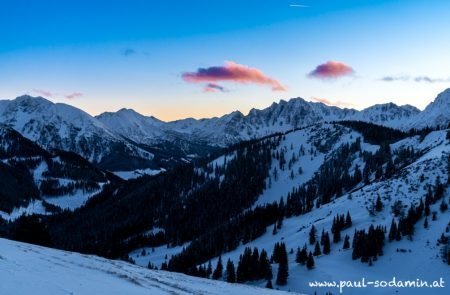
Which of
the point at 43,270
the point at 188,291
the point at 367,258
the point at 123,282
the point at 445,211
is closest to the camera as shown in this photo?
the point at 43,270

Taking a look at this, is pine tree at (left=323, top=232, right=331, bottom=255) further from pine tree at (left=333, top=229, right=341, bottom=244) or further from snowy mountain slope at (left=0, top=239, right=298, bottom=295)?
snowy mountain slope at (left=0, top=239, right=298, bottom=295)

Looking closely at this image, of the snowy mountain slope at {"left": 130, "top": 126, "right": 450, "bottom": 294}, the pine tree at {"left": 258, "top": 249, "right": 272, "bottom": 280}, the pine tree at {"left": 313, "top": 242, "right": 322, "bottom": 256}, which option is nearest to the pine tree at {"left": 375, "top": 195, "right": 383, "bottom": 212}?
the snowy mountain slope at {"left": 130, "top": 126, "right": 450, "bottom": 294}

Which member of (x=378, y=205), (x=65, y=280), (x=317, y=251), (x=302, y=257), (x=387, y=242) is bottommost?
(x=302, y=257)

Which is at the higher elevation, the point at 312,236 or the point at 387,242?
the point at 387,242

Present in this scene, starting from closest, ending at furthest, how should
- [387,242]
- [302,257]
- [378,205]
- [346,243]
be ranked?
1. [302,257]
2. [387,242]
3. [346,243]
4. [378,205]

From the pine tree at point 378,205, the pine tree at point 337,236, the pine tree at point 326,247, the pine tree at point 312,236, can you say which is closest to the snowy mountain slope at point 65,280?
the pine tree at point 326,247

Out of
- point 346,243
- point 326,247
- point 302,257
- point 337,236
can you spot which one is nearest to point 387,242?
point 346,243

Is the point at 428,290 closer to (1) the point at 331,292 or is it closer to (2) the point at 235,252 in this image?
(1) the point at 331,292

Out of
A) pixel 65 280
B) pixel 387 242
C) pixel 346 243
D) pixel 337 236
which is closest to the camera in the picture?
pixel 65 280

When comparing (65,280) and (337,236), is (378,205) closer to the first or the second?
(337,236)

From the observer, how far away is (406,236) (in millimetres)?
82188

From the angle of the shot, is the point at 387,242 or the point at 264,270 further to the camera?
the point at 387,242

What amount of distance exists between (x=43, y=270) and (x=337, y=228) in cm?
7729

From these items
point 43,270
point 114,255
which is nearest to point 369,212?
point 43,270
